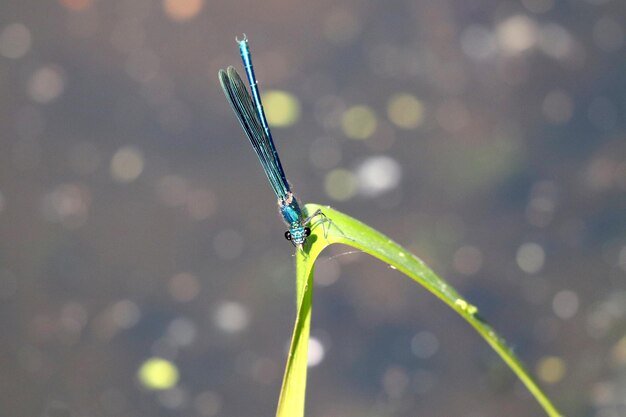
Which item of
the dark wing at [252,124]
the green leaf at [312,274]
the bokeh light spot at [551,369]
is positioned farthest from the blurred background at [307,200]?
the green leaf at [312,274]

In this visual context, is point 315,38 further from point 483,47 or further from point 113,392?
point 113,392

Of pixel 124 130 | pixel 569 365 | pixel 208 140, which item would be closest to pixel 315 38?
pixel 208 140

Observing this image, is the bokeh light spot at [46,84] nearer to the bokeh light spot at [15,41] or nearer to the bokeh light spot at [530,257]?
the bokeh light spot at [15,41]

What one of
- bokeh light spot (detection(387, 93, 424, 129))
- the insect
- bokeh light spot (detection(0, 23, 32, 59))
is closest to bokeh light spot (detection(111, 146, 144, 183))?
bokeh light spot (detection(0, 23, 32, 59))

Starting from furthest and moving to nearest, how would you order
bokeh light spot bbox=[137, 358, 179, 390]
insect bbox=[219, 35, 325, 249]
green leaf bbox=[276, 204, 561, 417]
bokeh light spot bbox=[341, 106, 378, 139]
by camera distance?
bokeh light spot bbox=[341, 106, 378, 139] → bokeh light spot bbox=[137, 358, 179, 390] → insect bbox=[219, 35, 325, 249] → green leaf bbox=[276, 204, 561, 417]

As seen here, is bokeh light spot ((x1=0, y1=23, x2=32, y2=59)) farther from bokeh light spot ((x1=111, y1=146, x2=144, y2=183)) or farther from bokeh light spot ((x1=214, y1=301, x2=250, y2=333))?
bokeh light spot ((x1=214, y1=301, x2=250, y2=333))

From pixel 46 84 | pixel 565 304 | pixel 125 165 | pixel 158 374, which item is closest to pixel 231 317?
pixel 158 374
